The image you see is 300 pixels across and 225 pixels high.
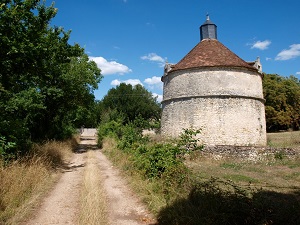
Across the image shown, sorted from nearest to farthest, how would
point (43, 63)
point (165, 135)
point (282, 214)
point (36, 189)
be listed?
point (282, 214) < point (36, 189) < point (43, 63) < point (165, 135)

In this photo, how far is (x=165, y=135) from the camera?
67.7ft

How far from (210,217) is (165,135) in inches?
645

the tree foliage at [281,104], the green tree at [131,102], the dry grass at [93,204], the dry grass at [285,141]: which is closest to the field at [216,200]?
the dry grass at [93,204]

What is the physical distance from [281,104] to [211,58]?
3064 cm

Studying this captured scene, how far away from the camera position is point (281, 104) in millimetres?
43719

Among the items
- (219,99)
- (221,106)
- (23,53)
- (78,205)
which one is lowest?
(78,205)

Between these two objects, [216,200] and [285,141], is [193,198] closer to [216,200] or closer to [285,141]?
[216,200]

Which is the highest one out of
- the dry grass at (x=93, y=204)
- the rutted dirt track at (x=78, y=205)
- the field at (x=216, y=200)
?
the field at (x=216, y=200)

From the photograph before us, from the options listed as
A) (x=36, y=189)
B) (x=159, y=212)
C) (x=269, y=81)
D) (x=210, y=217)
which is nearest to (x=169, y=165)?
(x=159, y=212)

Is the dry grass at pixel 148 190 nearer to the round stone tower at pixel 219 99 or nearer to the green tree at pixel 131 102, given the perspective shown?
the round stone tower at pixel 219 99

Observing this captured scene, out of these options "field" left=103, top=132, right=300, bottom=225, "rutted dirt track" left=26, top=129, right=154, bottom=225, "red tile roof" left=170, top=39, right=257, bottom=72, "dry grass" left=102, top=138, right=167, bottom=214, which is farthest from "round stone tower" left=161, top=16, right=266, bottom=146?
"rutted dirt track" left=26, top=129, right=154, bottom=225

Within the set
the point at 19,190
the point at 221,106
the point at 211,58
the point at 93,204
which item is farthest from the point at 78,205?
the point at 211,58

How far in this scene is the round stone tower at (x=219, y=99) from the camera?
18.1 meters

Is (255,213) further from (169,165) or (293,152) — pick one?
(293,152)
